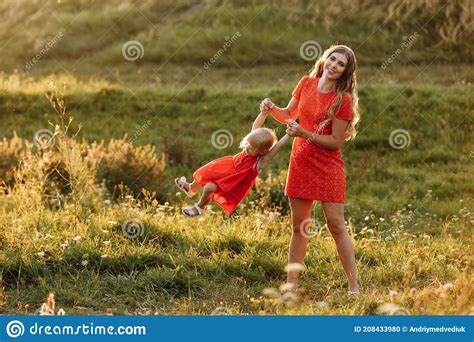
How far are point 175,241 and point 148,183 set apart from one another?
10.7ft

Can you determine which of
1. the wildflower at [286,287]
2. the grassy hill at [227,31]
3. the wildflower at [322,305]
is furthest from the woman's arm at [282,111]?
the grassy hill at [227,31]

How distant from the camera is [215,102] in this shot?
14.4m

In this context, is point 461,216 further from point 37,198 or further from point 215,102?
point 215,102

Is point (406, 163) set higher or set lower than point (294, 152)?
higher

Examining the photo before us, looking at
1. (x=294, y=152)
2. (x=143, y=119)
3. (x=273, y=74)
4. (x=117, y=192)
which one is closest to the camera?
(x=294, y=152)

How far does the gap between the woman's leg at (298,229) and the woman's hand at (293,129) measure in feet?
2.06

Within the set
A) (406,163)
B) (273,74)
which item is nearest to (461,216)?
(406,163)

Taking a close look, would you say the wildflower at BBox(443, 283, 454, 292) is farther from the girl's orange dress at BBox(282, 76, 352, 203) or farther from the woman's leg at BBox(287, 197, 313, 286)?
the woman's leg at BBox(287, 197, 313, 286)

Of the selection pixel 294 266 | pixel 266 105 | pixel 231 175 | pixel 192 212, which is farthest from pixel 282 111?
pixel 294 266

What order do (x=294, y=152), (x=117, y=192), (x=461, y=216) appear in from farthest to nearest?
(x=117, y=192)
(x=461, y=216)
(x=294, y=152)

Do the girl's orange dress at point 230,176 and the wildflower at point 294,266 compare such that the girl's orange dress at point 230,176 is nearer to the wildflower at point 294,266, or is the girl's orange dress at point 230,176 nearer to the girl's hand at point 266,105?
the girl's hand at point 266,105

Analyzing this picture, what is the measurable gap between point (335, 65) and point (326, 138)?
0.52 meters

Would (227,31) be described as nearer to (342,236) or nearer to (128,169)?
(128,169)

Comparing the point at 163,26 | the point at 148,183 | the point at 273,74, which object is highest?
the point at 163,26
